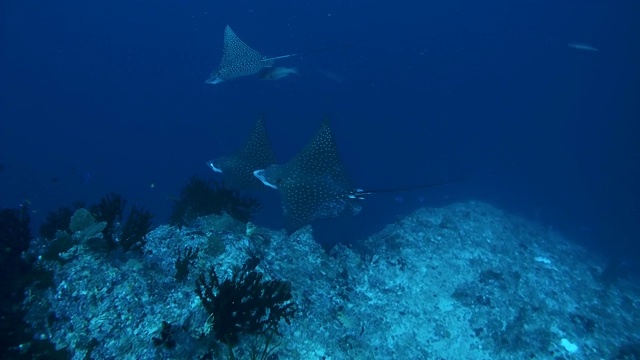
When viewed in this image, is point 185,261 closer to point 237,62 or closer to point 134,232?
point 134,232

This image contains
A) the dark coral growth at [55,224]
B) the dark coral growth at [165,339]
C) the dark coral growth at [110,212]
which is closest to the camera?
the dark coral growth at [165,339]

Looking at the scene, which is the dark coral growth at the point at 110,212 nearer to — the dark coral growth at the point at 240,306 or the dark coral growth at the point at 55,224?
the dark coral growth at the point at 55,224

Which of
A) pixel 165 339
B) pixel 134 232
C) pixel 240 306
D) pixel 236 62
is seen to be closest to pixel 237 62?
pixel 236 62

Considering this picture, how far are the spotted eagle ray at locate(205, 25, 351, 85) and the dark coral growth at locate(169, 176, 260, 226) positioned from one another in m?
5.03

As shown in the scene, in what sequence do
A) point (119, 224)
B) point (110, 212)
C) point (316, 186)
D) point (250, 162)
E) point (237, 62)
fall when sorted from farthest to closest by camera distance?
point (237, 62), point (250, 162), point (316, 186), point (119, 224), point (110, 212)

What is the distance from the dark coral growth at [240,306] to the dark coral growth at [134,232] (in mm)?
1364

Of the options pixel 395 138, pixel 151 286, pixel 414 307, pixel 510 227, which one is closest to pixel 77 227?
pixel 151 286

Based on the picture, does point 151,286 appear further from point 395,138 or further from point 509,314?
Answer: point 395,138

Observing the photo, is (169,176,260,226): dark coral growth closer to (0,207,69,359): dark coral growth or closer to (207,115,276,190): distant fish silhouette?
(207,115,276,190): distant fish silhouette

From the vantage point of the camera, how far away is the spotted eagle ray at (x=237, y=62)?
1126 centimetres

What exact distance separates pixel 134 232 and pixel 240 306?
213cm

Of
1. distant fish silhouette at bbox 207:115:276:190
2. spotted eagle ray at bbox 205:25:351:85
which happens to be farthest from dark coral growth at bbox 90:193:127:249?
spotted eagle ray at bbox 205:25:351:85

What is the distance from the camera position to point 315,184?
22.1 feet

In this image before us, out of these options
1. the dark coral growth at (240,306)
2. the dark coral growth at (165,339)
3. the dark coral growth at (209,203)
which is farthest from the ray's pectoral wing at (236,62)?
the dark coral growth at (165,339)
